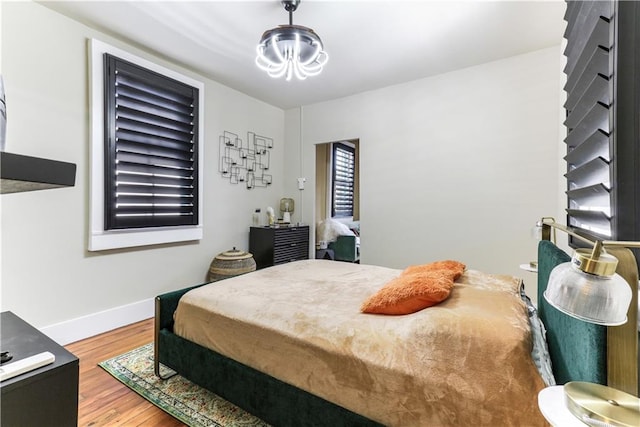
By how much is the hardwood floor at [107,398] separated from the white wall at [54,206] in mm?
440

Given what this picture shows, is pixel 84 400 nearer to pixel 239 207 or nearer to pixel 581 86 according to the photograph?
pixel 239 207

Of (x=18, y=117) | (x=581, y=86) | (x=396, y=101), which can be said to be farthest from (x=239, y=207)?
(x=581, y=86)

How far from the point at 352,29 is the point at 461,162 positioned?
1820mm

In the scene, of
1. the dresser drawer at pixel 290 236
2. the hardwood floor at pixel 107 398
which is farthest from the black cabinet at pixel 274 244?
the hardwood floor at pixel 107 398

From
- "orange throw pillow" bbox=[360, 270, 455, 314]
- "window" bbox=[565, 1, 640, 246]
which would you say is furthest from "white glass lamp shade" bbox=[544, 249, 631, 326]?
"orange throw pillow" bbox=[360, 270, 455, 314]

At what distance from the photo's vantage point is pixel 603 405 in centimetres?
54

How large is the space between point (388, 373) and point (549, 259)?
84 cm

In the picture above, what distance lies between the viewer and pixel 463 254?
3.21 m

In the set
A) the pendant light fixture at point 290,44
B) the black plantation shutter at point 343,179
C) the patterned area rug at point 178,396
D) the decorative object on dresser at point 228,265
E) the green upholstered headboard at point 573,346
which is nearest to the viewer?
the green upholstered headboard at point 573,346

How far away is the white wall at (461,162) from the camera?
2.83m

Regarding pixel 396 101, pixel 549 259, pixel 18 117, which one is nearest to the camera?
pixel 549 259

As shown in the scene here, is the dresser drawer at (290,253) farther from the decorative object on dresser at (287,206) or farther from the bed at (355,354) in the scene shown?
the bed at (355,354)

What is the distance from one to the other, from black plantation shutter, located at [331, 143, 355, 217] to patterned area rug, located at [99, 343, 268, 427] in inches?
148

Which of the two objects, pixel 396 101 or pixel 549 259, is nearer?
pixel 549 259
